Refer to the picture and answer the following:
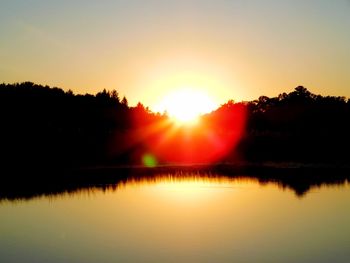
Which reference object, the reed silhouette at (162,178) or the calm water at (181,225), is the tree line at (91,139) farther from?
the calm water at (181,225)

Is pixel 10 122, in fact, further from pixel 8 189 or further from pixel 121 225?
pixel 121 225

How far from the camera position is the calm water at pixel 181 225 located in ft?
37.8

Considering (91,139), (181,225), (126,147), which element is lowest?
(181,225)

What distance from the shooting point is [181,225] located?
15.0 m

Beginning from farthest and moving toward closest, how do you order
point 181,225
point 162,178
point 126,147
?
point 126,147 < point 162,178 < point 181,225

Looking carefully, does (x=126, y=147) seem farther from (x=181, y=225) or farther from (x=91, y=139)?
(x=181, y=225)

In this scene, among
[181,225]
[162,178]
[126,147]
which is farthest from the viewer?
[126,147]

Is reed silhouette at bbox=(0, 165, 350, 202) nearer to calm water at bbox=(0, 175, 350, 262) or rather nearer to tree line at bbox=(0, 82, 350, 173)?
calm water at bbox=(0, 175, 350, 262)

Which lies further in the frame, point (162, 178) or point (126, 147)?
point (126, 147)

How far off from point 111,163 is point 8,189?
12.0 meters

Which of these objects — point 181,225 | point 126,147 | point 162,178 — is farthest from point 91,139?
point 181,225

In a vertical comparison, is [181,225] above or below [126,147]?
below

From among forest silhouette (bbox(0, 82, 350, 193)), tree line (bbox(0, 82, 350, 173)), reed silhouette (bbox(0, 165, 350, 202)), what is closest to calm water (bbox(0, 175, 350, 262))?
reed silhouette (bbox(0, 165, 350, 202))

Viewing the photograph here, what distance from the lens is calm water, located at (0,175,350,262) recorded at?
11.5 metres
